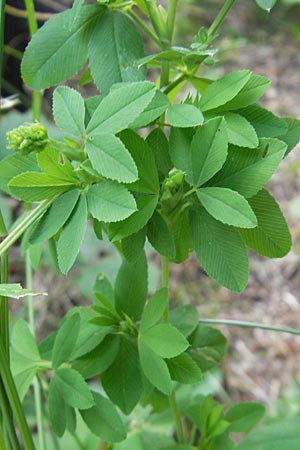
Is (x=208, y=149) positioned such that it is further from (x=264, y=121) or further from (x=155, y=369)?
(x=155, y=369)

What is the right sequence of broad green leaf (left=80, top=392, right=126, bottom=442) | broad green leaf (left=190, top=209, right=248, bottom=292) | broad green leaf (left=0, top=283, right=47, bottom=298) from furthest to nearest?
1. broad green leaf (left=80, top=392, right=126, bottom=442)
2. broad green leaf (left=190, top=209, right=248, bottom=292)
3. broad green leaf (left=0, top=283, right=47, bottom=298)

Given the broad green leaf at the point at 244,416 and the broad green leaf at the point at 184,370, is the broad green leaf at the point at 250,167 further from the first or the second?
the broad green leaf at the point at 244,416

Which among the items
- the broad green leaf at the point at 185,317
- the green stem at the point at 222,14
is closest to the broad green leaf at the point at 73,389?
the broad green leaf at the point at 185,317

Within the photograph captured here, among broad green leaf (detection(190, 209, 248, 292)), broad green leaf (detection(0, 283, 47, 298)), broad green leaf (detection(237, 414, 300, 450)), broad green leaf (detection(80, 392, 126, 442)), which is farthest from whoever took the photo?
broad green leaf (detection(237, 414, 300, 450))

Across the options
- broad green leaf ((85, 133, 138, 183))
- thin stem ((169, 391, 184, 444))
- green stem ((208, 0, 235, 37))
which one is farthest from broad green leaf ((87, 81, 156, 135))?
thin stem ((169, 391, 184, 444))

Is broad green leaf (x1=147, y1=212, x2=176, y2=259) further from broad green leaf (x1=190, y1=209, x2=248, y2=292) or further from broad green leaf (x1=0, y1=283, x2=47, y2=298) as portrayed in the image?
broad green leaf (x1=0, y1=283, x2=47, y2=298)

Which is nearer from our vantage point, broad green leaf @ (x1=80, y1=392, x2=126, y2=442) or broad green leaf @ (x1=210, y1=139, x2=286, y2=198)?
broad green leaf @ (x1=210, y1=139, x2=286, y2=198)

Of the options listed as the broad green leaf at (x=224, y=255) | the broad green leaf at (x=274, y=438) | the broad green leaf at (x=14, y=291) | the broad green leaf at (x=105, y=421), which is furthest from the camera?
the broad green leaf at (x=274, y=438)
